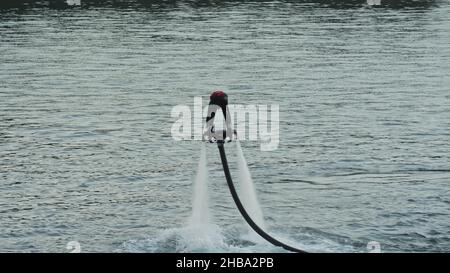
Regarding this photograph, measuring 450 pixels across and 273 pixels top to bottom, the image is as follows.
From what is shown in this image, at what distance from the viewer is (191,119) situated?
40906 millimetres

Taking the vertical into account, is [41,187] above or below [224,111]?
below

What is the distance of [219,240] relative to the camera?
20.5 meters

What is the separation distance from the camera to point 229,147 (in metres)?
33.8

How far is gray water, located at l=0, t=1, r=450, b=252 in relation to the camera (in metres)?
22.5

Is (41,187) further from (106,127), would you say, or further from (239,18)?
(239,18)

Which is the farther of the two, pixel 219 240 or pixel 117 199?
pixel 117 199

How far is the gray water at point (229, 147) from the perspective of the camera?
2253 cm

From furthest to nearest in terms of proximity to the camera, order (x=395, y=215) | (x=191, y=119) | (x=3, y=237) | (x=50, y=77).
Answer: (x=50, y=77)
(x=191, y=119)
(x=395, y=215)
(x=3, y=237)

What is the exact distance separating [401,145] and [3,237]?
1707 cm

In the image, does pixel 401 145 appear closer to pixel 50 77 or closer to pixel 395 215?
pixel 395 215

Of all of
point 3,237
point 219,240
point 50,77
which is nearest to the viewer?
point 219,240

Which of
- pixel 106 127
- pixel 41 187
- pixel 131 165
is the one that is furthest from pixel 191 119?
Answer: pixel 41 187

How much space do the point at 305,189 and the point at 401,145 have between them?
307 inches

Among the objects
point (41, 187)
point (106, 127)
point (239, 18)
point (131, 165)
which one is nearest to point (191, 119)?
point (106, 127)
